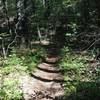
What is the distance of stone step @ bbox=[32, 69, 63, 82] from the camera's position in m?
11.3

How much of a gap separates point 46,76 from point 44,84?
0.74 meters

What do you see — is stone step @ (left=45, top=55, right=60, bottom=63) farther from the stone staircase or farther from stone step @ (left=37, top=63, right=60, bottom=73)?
stone step @ (left=37, top=63, right=60, bottom=73)

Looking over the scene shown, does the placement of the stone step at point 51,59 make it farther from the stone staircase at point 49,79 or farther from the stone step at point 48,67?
the stone step at point 48,67

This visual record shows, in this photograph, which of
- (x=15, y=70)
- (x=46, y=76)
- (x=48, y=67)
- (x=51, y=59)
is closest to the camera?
(x=46, y=76)

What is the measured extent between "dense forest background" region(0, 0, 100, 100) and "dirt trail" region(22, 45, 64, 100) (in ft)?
0.99

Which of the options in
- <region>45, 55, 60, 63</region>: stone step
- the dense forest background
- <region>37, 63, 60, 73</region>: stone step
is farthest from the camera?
<region>45, 55, 60, 63</region>: stone step

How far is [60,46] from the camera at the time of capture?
56.9 feet

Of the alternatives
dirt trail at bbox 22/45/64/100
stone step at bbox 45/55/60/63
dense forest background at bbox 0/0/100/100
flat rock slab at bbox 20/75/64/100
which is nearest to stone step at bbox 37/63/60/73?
dirt trail at bbox 22/45/64/100

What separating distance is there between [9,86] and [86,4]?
1188 centimetres

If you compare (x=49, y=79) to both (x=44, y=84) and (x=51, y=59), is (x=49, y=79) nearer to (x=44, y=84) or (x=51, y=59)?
(x=44, y=84)

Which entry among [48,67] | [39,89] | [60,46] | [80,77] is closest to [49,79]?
[39,89]

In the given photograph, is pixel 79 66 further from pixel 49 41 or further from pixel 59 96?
pixel 49 41

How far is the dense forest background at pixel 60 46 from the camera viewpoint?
9.33 m

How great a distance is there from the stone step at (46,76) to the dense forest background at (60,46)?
279 mm
